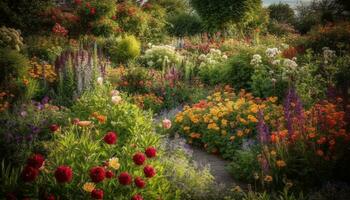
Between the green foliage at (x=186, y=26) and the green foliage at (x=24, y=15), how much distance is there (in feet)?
18.8

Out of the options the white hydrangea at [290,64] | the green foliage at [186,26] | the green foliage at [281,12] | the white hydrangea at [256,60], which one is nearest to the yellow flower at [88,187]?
the white hydrangea at [290,64]

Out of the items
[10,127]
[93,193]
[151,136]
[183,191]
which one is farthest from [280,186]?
[10,127]

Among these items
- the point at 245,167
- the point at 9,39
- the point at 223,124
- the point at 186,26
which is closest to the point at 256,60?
the point at 223,124

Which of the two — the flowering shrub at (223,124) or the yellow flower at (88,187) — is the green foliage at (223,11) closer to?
the flowering shrub at (223,124)

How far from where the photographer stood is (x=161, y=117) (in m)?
6.92

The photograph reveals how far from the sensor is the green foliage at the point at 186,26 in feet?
56.6

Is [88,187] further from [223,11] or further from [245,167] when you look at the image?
[223,11]

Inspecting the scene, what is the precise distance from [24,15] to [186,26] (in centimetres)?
684

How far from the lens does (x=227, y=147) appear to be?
18.5 ft

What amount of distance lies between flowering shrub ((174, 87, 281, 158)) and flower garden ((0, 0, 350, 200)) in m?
0.02

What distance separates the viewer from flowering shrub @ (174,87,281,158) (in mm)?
5695

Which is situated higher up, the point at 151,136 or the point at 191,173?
the point at 151,136

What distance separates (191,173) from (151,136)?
57 cm

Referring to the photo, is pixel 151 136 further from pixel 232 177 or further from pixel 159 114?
pixel 159 114
